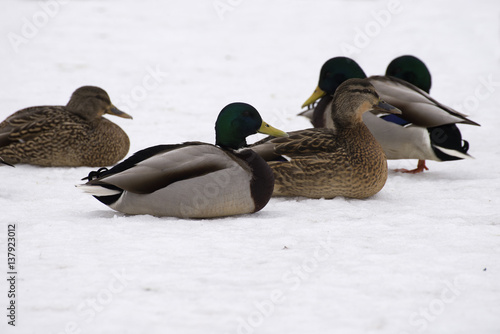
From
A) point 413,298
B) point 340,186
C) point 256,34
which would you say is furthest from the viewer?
point 256,34

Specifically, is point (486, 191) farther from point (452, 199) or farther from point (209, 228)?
point (209, 228)

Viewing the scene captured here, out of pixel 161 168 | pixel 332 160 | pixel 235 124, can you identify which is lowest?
pixel 332 160

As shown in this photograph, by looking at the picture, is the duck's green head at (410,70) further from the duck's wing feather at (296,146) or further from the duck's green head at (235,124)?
the duck's green head at (235,124)

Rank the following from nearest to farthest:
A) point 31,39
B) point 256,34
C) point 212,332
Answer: point 212,332, point 31,39, point 256,34

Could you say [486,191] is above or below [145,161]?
below

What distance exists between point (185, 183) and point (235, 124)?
2.02 ft

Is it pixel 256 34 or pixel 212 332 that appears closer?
pixel 212 332

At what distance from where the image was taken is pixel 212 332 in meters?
3.06

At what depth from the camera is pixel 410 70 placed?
7.34m

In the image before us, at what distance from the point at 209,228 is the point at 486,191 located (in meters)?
2.37

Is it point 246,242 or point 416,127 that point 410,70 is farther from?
point 246,242

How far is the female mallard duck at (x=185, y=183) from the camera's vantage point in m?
4.60

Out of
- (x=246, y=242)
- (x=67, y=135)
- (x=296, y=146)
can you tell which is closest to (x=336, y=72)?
(x=296, y=146)

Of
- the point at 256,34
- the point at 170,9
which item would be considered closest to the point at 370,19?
the point at 256,34
